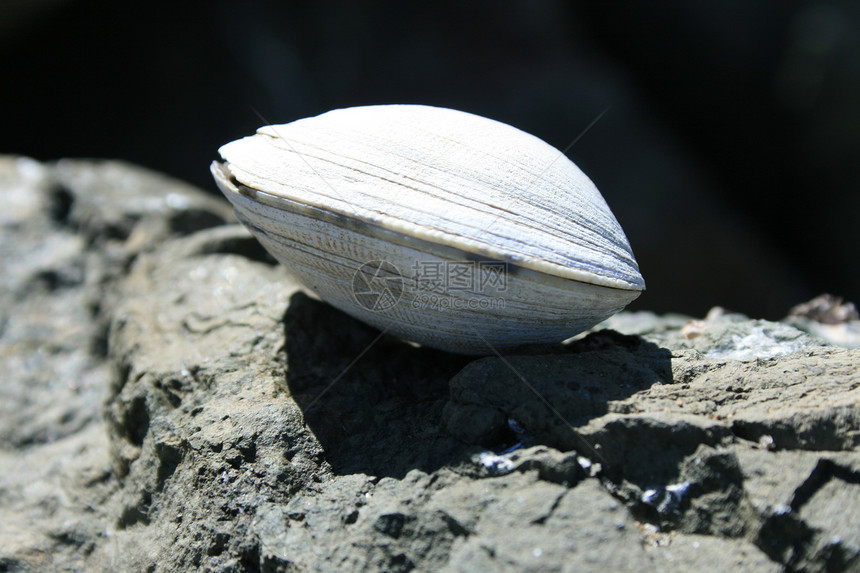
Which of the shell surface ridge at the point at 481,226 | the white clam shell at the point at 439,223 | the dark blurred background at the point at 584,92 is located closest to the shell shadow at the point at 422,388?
the white clam shell at the point at 439,223

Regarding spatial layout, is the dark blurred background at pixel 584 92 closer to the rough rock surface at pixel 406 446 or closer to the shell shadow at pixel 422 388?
the rough rock surface at pixel 406 446

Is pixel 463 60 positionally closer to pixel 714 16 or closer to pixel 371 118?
pixel 714 16

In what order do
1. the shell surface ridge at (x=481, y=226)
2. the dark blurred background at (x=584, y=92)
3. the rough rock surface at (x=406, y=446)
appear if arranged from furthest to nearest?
the dark blurred background at (x=584, y=92), the shell surface ridge at (x=481, y=226), the rough rock surface at (x=406, y=446)

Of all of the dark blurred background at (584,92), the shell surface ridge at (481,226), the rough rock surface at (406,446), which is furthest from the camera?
the dark blurred background at (584,92)

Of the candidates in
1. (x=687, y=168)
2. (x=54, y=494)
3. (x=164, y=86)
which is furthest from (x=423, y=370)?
(x=164, y=86)

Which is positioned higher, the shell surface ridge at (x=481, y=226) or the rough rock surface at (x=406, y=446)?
the shell surface ridge at (x=481, y=226)

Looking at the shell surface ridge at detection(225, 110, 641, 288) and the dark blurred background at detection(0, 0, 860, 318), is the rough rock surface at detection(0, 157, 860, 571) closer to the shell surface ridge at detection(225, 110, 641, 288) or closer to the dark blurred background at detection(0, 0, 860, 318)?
the shell surface ridge at detection(225, 110, 641, 288)

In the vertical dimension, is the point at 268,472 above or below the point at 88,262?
above
